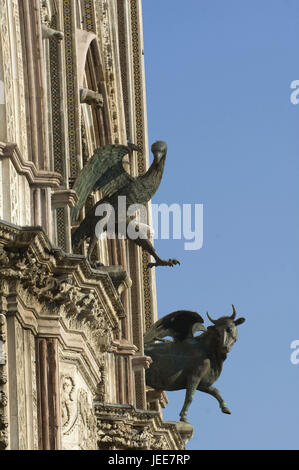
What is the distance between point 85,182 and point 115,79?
23.2 ft

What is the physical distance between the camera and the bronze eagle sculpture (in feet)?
83.9

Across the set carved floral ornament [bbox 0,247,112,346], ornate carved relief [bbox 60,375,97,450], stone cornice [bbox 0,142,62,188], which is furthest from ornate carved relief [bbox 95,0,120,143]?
ornate carved relief [bbox 60,375,97,450]

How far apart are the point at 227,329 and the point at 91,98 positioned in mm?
4169

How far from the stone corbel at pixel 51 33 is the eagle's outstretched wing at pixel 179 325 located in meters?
8.73

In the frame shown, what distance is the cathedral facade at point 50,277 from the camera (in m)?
20.6

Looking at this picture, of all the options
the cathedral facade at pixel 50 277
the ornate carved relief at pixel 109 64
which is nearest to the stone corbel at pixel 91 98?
the cathedral facade at pixel 50 277

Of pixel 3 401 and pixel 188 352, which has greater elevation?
pixel 188 352

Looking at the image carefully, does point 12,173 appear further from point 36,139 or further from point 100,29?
point 100,29

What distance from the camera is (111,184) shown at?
26172 millimetres

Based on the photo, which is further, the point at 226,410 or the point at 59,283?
the point at 226,410

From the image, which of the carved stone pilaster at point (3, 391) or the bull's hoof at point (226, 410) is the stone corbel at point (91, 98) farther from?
the carved stone pilaster at point (3, 391)

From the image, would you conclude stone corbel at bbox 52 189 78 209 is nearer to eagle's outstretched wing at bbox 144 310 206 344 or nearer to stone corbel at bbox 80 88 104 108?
stone corbel at bbox 80 88 104 108

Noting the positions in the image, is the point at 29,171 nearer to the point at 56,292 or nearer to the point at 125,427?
the point at 56,292

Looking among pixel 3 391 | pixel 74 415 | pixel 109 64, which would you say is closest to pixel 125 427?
pixel 74 415
